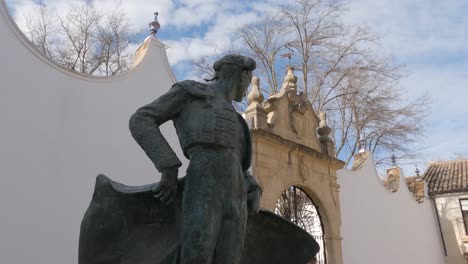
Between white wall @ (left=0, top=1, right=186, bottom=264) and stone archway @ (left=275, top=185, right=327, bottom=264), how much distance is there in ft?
10.4

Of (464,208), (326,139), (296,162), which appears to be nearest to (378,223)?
(326,139)

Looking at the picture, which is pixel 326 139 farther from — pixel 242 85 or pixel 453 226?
pixel 453 226

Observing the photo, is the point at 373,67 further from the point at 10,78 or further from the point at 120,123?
the point at 10,78

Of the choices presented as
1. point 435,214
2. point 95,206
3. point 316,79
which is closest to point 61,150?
point 95,206

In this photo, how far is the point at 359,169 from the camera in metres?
10.7

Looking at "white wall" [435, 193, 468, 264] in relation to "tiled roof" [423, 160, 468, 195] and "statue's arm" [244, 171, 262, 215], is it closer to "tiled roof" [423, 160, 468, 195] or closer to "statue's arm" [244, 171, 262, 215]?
"tiled roof" [423, 160, 468, 195]

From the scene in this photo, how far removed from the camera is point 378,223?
1093cm

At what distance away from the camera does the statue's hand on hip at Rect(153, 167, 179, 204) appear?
197 cm

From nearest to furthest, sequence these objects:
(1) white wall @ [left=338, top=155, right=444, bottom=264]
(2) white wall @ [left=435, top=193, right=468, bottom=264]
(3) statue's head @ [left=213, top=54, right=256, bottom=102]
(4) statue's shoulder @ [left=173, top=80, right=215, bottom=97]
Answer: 1. (4) statue's shoulder @ [left=173, top=80, right=215, bottom=97]
2. (3) statue's head @ [left=213, top=54, right=256, bottom=102]
3. (1) white wall @ [left=338, top=155, right=444, bottom=264]
4. (2) white wall @ [left=435, top=193, right=468, bottom=264]

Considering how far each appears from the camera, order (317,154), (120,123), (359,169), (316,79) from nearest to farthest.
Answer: (120,123)
(317,154)
(359,169)
(316,79)

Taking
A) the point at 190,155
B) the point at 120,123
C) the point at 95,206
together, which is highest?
the point at 120,123

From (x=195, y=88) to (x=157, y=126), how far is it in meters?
0.31

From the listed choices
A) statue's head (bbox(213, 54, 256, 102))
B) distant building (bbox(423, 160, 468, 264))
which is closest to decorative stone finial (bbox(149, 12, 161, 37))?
statue's head (bbox(213, 54, 256, 102))

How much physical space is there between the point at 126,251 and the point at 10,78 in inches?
153
